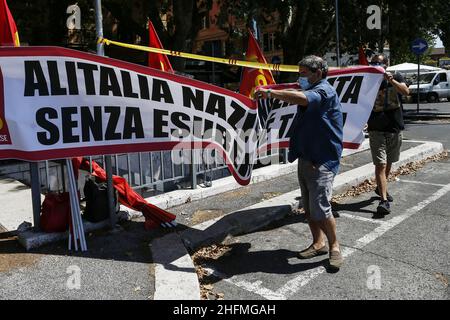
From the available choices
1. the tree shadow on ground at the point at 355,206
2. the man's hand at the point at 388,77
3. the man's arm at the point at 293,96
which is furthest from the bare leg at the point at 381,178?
the man's arm at the point at 293,96

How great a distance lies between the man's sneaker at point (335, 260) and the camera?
4039 mm

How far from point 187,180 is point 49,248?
7.71 ft

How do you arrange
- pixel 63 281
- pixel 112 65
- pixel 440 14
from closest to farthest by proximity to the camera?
pixel 63 281, pixel 112 65, pixel 440 14

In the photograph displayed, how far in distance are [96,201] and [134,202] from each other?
0.44m

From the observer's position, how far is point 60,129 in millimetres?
4223

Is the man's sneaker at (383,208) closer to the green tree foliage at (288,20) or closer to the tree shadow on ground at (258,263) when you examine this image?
the tree shadow on ground at (258,263)

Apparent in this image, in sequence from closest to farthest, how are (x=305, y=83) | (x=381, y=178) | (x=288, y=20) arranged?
(x=305, y=83) → (x=381, y=178) → (x=288, y=20)

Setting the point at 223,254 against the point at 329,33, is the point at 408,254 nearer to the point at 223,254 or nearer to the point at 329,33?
the point at 223,254

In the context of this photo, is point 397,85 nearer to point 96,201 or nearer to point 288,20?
point 96,201

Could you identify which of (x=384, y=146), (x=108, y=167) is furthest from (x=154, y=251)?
(x=384, y=146)

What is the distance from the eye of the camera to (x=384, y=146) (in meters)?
5.70

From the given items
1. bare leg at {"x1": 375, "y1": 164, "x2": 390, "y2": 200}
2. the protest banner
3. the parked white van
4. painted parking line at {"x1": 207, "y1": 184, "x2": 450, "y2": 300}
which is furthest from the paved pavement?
the parked white van

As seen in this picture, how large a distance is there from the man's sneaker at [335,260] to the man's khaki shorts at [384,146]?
1948 mm
